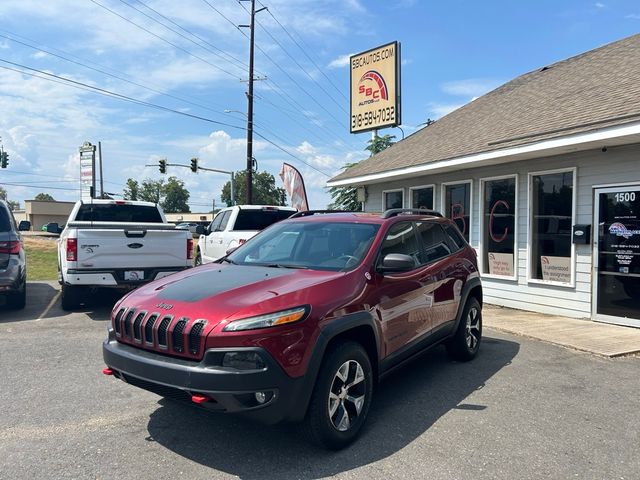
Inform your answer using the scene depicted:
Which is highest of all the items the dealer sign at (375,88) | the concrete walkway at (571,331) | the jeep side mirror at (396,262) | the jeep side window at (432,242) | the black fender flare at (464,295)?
the dealer sign at (375,88)

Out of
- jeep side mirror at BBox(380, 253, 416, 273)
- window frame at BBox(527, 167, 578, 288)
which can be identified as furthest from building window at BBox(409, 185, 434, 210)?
jeep side mirror at BBox(380, 253, 416, 273)

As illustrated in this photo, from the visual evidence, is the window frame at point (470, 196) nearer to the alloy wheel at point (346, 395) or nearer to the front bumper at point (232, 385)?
the alloy wheel at point (346, 395)

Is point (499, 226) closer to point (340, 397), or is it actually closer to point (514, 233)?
point (514, 233)

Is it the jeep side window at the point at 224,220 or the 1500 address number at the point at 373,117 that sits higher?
the 1500 address number at the point at 373,117

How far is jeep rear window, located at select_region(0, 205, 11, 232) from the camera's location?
8452 millimetres


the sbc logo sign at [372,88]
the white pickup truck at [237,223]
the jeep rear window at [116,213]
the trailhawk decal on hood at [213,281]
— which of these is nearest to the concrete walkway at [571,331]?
the trailhawk decal on hood at [213,281]

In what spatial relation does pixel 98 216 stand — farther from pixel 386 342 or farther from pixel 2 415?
pixel 386 342

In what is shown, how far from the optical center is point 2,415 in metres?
4.14

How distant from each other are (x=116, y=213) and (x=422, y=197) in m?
6.96

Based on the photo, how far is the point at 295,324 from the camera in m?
3.29

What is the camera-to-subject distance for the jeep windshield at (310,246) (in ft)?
14.2

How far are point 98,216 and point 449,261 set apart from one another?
25.1 feet

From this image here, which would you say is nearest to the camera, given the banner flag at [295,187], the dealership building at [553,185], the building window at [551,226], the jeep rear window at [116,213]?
the dealership building at [553,185]

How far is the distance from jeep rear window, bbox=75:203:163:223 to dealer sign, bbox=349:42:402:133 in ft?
39.2
